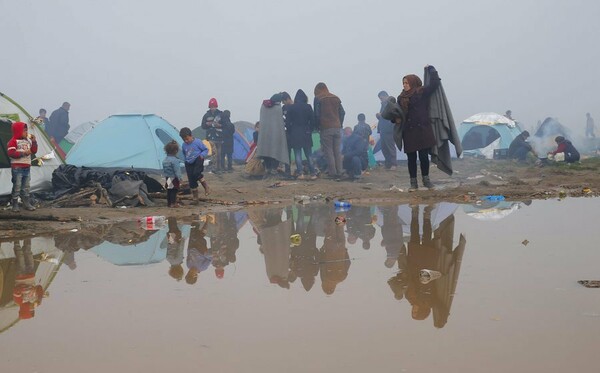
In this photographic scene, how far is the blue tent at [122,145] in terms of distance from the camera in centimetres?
1530

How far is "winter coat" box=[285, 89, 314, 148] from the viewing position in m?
15.9

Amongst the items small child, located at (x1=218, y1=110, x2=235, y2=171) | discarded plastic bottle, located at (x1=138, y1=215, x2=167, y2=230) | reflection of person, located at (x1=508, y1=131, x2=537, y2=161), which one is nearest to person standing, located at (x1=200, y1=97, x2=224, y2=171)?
small child, located at (x1=218, y1=110, x2=235, y2=171)

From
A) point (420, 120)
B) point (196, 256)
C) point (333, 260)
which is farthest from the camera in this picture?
point (420, 120)

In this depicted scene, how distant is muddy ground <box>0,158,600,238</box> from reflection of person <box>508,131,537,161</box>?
370 cm

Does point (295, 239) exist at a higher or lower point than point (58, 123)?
lower

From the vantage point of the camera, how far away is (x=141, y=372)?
120 inches

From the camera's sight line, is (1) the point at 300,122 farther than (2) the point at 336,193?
Yes

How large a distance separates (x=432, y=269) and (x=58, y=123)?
16.6 meters

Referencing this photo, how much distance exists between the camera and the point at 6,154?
11.4m

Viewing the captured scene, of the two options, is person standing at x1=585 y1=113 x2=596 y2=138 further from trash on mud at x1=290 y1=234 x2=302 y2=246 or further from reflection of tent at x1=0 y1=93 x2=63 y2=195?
trash on mud at x1=290 y1=234 x2=302 y2=246

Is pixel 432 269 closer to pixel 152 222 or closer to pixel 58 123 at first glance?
pixel 152 222

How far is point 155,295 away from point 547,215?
480 cm

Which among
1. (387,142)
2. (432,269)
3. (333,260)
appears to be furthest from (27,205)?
(387,142)

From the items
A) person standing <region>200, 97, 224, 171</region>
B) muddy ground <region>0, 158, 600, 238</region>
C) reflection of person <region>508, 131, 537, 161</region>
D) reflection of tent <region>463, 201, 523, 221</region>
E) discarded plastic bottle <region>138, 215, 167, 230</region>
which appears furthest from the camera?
reflection of person <region>508, 131, 537, 161</region>
